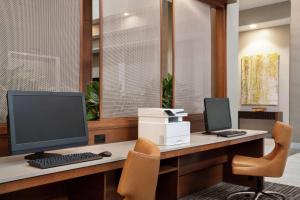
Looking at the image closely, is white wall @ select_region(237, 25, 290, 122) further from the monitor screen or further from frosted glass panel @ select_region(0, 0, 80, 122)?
frosted glass panel @ select_region(0, 0, 80, 122)

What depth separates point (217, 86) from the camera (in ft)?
15.9

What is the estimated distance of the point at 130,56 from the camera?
3.44 m

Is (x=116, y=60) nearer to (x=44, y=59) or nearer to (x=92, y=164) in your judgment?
(x=44, y=59)

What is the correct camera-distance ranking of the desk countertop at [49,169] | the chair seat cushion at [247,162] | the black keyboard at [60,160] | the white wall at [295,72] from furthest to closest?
the white wall at [295,72], the chair seat cushion at [247,162], the black keyboard at [60,160], the desk countertop at [49,169]

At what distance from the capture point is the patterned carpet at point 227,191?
3.77 meters

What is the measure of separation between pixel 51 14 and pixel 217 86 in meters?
2.90

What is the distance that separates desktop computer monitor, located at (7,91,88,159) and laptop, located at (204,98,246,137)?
1771mm

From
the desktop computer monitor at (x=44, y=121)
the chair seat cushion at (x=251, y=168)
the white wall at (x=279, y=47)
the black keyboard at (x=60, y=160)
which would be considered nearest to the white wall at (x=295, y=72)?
the white wall at (x=279, y=47)

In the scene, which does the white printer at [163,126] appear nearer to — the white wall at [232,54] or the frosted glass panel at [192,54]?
the frosted glass panel at [192,54]

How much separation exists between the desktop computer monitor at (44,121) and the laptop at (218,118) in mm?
1771

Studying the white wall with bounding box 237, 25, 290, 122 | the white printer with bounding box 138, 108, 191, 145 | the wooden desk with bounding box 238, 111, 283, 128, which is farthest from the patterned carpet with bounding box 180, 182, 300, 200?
the white wall with bounding box 237, 25, 290, 122

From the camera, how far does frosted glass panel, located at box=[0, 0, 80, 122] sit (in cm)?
246

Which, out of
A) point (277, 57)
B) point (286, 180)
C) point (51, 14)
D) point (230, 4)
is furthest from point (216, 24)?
point (277, 57)

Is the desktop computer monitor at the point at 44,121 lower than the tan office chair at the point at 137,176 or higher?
higher
